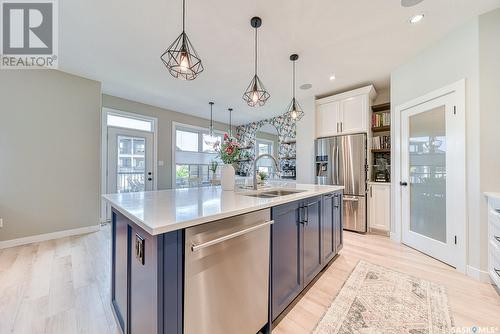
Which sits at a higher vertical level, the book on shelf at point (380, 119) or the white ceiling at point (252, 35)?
the white ceiling at point (252, 35)

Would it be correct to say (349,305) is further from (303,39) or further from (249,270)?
(303,39)

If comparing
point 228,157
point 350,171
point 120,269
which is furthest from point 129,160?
point 350,171

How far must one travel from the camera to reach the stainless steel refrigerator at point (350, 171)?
349 centimetres

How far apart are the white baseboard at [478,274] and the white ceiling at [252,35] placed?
2.61 m

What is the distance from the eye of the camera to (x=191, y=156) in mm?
5715

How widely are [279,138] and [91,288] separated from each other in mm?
4808

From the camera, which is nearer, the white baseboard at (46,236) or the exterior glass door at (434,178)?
the exterior glass door at (434,178)

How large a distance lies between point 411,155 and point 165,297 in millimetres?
3423

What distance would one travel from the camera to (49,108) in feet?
10.4

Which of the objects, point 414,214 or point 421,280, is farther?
point 414,214

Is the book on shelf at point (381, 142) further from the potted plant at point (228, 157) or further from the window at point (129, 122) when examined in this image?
the window at point (129, 122)

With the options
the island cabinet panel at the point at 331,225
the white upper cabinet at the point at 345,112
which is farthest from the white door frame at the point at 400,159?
the island cabinet panel at the point at 331,225

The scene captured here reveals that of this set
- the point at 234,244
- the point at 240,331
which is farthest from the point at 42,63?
the point at 240,331

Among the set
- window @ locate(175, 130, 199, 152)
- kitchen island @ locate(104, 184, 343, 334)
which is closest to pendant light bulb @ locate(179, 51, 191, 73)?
kitchen island @ locate(104, 184, 343, 334)
